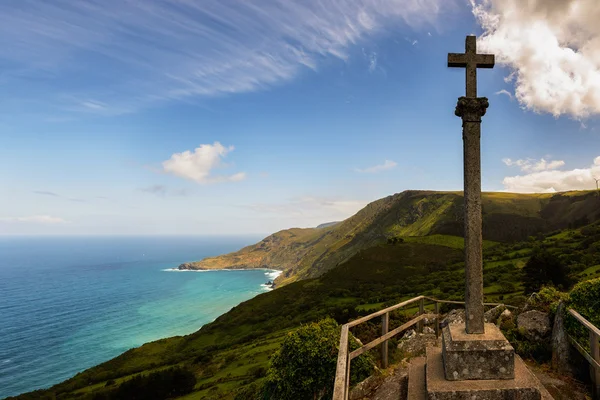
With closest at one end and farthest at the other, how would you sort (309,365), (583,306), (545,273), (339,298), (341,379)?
1. (341,379)
2. (583,306)
3. (309,365)
4. (545,273)
5. (339,298)

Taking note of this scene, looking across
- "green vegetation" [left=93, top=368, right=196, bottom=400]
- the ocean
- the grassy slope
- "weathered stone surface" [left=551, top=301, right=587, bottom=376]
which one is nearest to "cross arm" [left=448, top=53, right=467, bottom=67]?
"weathered stone surface" [left=551, top=301, right=587, bottom=376]

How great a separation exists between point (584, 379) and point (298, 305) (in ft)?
316

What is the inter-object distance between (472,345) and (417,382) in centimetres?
153

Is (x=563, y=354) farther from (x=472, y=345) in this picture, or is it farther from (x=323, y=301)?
(x=323, y=301)

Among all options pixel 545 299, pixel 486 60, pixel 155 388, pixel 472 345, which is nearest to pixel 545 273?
pixel 545 299

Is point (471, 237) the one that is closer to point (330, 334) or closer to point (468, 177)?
point (468, 177)

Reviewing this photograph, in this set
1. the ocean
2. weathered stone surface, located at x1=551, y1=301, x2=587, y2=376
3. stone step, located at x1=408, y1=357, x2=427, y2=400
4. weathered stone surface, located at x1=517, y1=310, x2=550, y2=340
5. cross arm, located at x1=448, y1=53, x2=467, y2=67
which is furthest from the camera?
the ocean

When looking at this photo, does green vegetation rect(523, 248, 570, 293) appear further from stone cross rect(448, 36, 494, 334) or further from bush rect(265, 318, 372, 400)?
stone cross rect(448, 36, 494, 334)

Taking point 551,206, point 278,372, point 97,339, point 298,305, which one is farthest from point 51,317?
point 551,206

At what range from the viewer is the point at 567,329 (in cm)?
795

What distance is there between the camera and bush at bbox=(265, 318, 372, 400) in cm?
1662

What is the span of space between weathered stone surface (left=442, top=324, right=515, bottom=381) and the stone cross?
0.43m

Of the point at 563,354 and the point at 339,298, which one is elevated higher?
the point at 563,354

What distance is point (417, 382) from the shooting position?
692 cm
